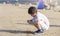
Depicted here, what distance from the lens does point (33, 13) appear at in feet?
26.7

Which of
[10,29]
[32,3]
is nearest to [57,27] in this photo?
[10,29]

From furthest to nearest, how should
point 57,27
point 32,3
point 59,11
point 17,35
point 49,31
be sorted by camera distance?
1. point 32,3
2. point 59,11
3. point 57,27
4. point 49,31
5. point 17,35

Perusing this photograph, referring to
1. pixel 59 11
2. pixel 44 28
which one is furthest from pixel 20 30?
pixel 59 11

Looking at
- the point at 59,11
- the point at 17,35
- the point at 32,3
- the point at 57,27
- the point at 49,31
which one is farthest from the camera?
the point at 32,3

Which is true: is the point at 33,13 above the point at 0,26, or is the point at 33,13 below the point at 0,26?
above

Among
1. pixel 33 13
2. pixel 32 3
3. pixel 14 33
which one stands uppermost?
pixel 33 13

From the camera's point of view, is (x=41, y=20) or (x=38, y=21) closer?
(x=38, y=21)

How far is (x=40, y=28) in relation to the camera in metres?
8.38

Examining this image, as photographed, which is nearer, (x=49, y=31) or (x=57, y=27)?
(x=49, y=31)

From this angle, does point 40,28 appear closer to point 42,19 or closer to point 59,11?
point 42,19

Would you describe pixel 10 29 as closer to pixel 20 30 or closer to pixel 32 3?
pixel 20 30

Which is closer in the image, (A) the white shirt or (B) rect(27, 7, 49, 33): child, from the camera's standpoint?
(B) rect(27, 7, 49, 33): child

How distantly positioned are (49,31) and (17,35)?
1.21 metres

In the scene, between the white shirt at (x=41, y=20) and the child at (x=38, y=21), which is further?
the white shirt at (x=41, y=20)
